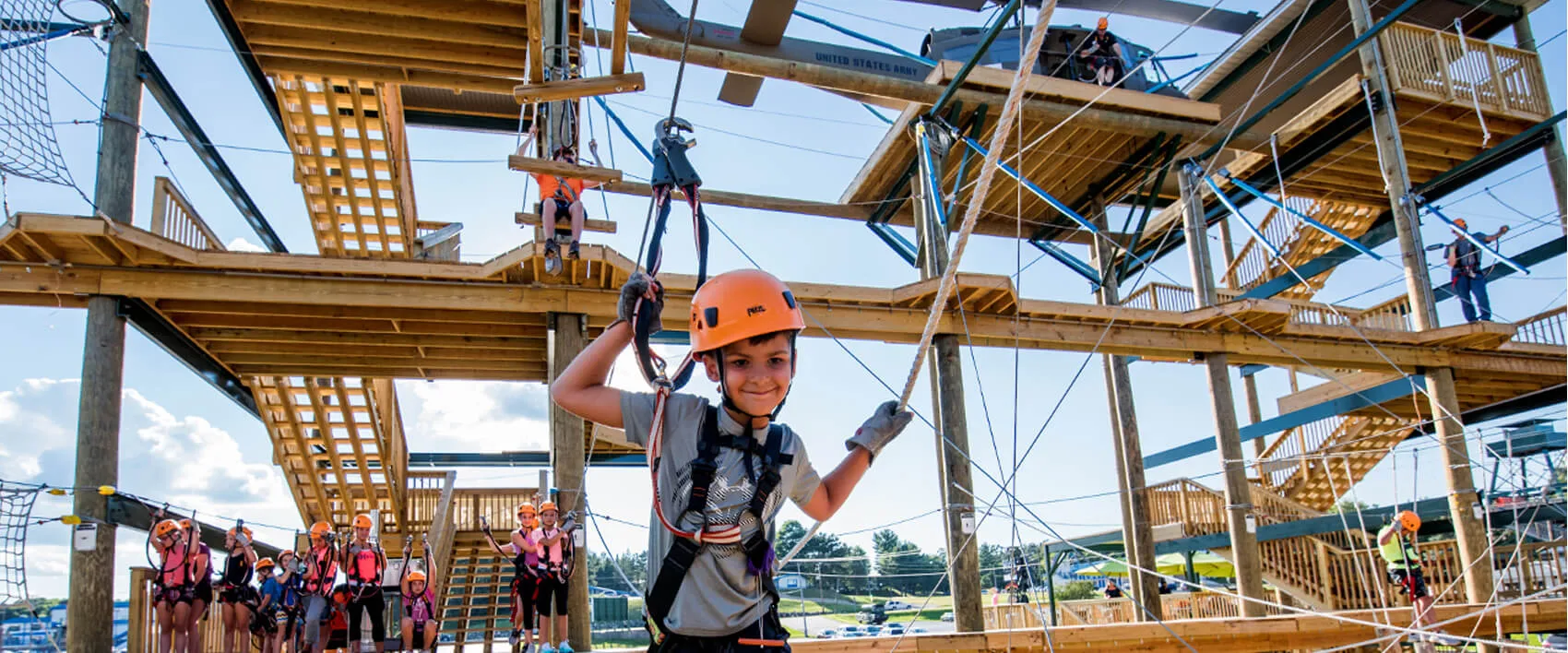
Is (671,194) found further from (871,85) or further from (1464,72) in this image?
(1464,72)

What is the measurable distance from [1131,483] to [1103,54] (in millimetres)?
5871

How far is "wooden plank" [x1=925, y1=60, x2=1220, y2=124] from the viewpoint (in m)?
12.3

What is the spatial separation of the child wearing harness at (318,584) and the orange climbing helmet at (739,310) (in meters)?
9.61

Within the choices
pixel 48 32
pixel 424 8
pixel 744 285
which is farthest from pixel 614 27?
pixel 48 32

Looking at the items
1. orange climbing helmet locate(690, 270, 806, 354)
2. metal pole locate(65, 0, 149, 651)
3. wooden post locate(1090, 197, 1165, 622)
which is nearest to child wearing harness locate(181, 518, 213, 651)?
metal pole locate(65, 0, 149, 651)

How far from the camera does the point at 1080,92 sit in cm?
1278

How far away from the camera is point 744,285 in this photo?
2049 millimetres

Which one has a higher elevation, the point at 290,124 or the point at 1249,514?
the point at 290,124

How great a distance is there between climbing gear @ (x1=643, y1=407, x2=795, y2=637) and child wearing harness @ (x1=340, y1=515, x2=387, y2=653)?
927 centimetres

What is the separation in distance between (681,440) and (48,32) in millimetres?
10637

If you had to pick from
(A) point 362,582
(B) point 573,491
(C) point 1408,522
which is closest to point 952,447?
(B) point 573,491

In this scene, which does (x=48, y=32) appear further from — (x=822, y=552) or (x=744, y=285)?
(x=822, y=552)

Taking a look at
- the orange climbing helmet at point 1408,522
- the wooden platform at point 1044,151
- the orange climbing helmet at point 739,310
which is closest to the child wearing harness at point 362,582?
the wooden platform at point 1044,151

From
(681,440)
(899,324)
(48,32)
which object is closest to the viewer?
(681,440)
